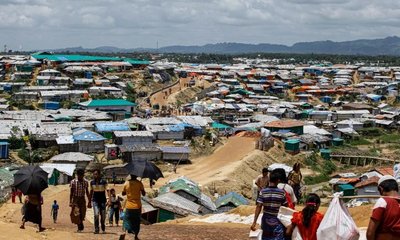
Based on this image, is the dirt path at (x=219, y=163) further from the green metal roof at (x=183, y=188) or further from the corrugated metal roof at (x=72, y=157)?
the green metal roof at (x=183, y=188)

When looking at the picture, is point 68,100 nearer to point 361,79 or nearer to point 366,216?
point 366,216

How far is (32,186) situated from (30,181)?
0.27 ft

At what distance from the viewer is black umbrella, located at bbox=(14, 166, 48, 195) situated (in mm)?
8688

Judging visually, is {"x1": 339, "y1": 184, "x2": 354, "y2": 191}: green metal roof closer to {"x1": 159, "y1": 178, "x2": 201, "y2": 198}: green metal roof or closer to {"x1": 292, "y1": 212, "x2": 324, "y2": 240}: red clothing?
{"x1": 159, "y1": 178, "x2": 201, "y2": 198}: green metal roof

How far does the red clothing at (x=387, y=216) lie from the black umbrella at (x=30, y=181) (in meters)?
5.56

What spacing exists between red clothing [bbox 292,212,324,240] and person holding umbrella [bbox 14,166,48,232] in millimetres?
4634

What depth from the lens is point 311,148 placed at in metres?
40.7

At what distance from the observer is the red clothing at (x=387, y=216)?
4742 mm

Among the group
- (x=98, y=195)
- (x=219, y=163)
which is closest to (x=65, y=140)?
(x=219, y=163)

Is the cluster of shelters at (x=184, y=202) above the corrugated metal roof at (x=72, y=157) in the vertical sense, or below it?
above

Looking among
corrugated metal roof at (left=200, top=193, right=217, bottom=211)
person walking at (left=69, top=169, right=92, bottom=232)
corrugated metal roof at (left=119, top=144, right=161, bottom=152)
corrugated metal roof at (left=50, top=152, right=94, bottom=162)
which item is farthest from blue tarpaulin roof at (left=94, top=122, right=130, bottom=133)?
person walking at (left=69, top=169, right=92, bottom=232)

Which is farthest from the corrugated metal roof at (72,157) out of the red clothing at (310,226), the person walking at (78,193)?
the red clothing at (310,226)

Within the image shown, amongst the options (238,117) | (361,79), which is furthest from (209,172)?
(361,79)

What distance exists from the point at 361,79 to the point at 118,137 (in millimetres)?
67486
